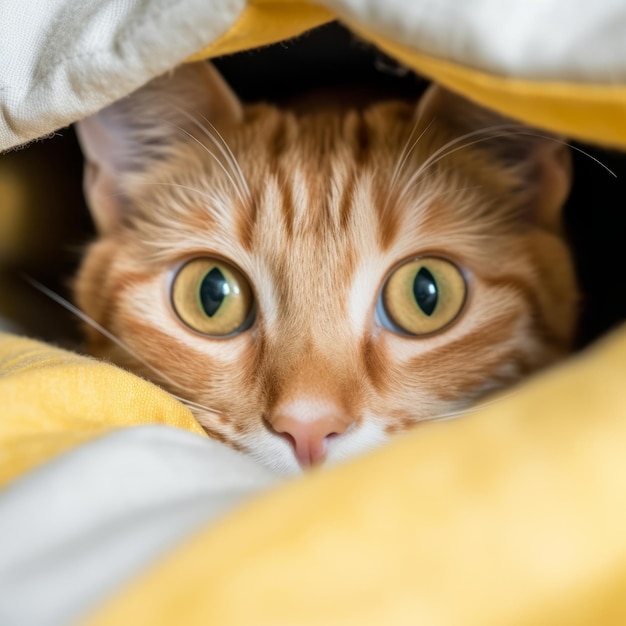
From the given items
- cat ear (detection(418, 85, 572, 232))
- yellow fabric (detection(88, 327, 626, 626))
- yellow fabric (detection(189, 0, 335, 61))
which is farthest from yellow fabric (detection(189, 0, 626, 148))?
cat ear (detection(418, 85, 572, 232))

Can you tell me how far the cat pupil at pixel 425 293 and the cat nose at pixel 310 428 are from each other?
25 cm

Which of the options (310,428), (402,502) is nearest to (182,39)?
(310,428)

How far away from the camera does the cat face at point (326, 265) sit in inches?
42.1

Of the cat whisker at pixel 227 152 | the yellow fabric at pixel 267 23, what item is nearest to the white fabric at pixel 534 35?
the yellow fabric at pixel 267 23

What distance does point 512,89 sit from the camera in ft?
2.21

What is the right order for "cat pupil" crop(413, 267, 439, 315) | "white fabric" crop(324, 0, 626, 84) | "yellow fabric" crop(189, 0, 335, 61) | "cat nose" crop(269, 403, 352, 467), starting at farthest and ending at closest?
"cat pupil" crop(413, 267, 439, 315) → "cat nose" crop(269, 403, 352, 467) → "yellow fabric" crop(189, 0, 335, 61) → "white fabric" crop(324, 0, 626, 84)

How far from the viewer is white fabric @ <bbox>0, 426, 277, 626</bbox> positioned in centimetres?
50

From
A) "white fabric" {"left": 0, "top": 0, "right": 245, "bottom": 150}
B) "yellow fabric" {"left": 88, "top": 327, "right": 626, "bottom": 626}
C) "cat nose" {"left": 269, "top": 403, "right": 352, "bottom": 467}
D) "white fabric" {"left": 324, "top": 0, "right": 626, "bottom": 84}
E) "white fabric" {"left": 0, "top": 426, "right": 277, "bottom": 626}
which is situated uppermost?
"white fabric" {"left": 324, "top": 0, "right": 626, "bottom": 84}

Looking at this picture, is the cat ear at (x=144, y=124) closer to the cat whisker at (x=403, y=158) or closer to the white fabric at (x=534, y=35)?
the cat whisker at (x=403, y=158)

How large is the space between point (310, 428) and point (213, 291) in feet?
1.11

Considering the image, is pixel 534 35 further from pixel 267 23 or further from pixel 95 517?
pixel 95 517

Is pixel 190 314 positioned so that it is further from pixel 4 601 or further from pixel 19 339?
pixel 4 601

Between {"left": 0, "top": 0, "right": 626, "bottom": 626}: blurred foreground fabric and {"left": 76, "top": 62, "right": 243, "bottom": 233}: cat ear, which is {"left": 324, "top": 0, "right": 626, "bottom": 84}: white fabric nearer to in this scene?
{"left": 0, "top": 0, "right": 626, "bottom": 626}: blurred foreground fabric

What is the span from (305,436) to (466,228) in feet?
1.54
